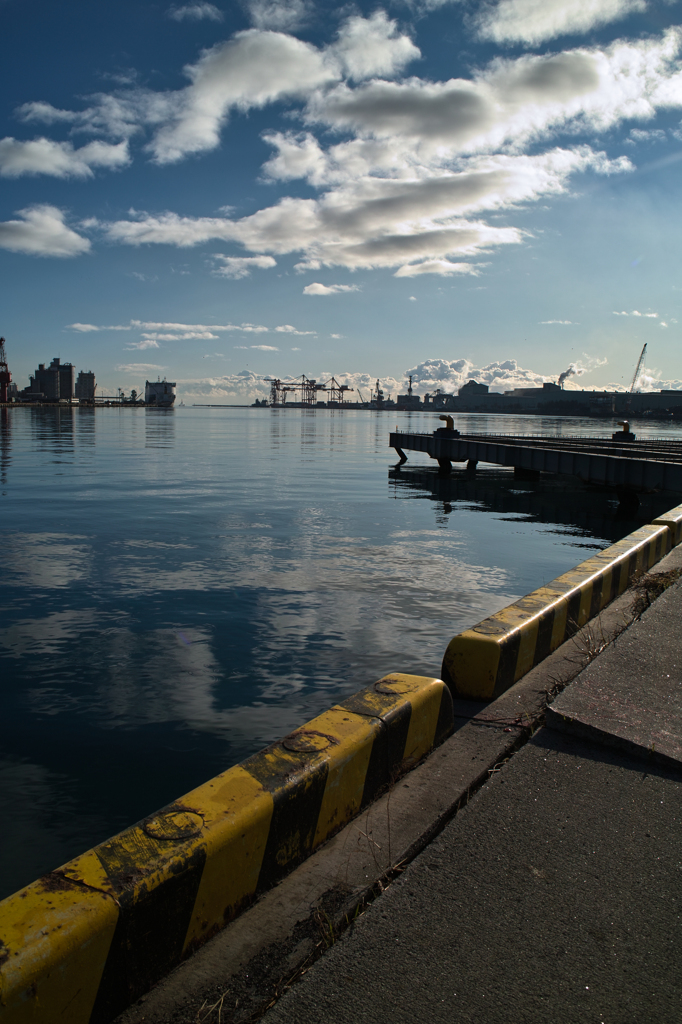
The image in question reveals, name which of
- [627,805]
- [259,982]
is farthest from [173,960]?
[627,805]

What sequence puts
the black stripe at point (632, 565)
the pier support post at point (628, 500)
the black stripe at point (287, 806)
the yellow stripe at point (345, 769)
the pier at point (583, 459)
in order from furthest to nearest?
the pier support post at point (628, 500) → the pier at point (583, 459) → the black stripe at point (632, 565) → the yellow stripe at point (345, 769) → the black stripe at point (287, 806)

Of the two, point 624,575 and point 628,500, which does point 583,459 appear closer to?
point 628,500

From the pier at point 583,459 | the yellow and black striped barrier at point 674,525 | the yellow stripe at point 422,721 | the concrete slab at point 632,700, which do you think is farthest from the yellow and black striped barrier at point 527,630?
the pier at point 583,459

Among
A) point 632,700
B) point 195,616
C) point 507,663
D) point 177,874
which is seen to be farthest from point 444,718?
point 195,616

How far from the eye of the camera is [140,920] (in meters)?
2.08

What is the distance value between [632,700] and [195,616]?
601 cm

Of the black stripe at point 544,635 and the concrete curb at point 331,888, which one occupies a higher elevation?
the black stripe at point 544,635

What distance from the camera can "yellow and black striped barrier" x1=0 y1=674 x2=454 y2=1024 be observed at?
1.86m

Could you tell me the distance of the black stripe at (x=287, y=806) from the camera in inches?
103

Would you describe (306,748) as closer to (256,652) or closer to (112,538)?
(256,652)

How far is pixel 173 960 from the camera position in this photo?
2.23 m

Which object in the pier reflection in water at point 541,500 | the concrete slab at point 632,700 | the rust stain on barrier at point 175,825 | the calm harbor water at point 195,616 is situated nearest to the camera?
the rust stain on barrier at point 175,825

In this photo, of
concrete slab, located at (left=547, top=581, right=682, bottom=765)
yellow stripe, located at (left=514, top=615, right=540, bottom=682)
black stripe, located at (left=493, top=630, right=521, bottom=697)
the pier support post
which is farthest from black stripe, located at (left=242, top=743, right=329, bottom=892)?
the pier support post

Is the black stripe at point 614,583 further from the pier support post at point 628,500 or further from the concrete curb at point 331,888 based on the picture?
the pier support post at point 628,500
